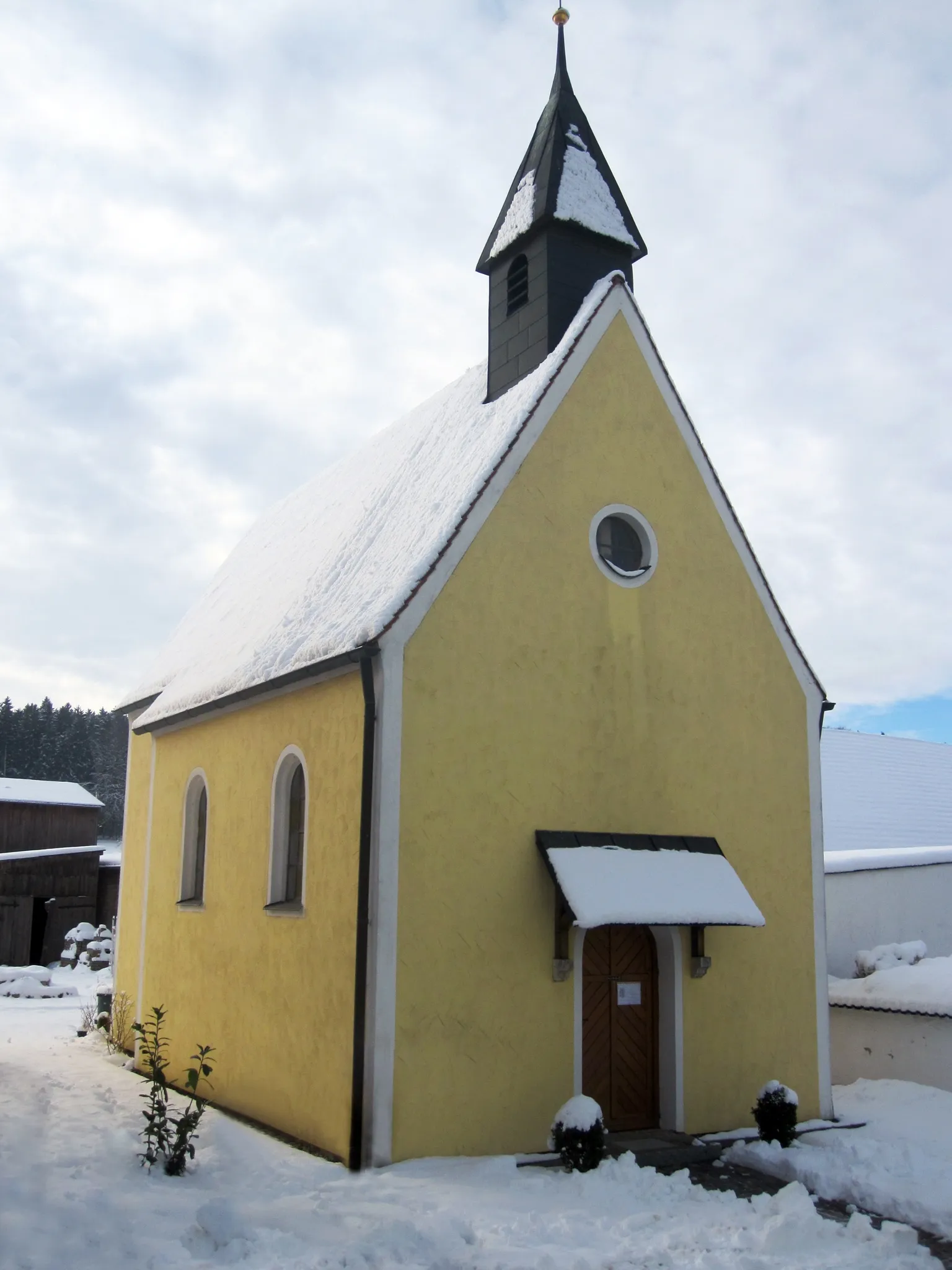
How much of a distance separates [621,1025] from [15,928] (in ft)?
89.6

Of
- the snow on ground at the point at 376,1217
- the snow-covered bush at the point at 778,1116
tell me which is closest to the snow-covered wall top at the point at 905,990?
the snow-covered bush at the point at 778,1116

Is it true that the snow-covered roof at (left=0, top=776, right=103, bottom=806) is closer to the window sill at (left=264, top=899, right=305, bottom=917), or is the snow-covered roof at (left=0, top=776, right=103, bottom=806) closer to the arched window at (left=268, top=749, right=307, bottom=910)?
the arched window at (left=268, top=749, right=307, bottom=910)

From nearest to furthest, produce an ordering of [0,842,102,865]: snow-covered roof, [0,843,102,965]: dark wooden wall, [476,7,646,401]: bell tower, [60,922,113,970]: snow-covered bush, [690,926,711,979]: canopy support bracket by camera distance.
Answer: [690,926,711,979]: canopy support bracket < [476,7,646,401]: bell tower < [60,922,113,970]: snow-covered bush < [0,843,102,965]: dark wooden wall < [0,842,102,865]: snow-covered roof

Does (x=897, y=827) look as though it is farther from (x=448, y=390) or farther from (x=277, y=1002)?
(x=277, y=1002)

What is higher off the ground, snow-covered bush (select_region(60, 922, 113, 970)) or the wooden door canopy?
the wooden door canopy

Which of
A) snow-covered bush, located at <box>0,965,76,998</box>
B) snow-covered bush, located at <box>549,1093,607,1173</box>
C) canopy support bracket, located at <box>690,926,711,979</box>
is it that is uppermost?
canopy support bracket, located at <box>690,926,711,979</box>

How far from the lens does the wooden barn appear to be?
113 ft

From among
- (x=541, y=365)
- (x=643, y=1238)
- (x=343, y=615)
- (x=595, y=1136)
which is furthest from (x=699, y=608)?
(x=643, y=1238)

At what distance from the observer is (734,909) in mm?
11875

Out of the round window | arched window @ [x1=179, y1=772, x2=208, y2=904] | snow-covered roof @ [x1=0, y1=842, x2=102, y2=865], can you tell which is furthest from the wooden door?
snow-covered roof @ [x1=0, y1=842, x2=102, y2=865]

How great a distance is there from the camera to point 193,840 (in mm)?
15766

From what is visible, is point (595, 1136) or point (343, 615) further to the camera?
point (343, 615)

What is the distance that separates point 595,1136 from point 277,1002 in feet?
12.2

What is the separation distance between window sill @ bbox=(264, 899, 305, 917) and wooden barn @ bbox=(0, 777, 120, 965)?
25127 millimetres
